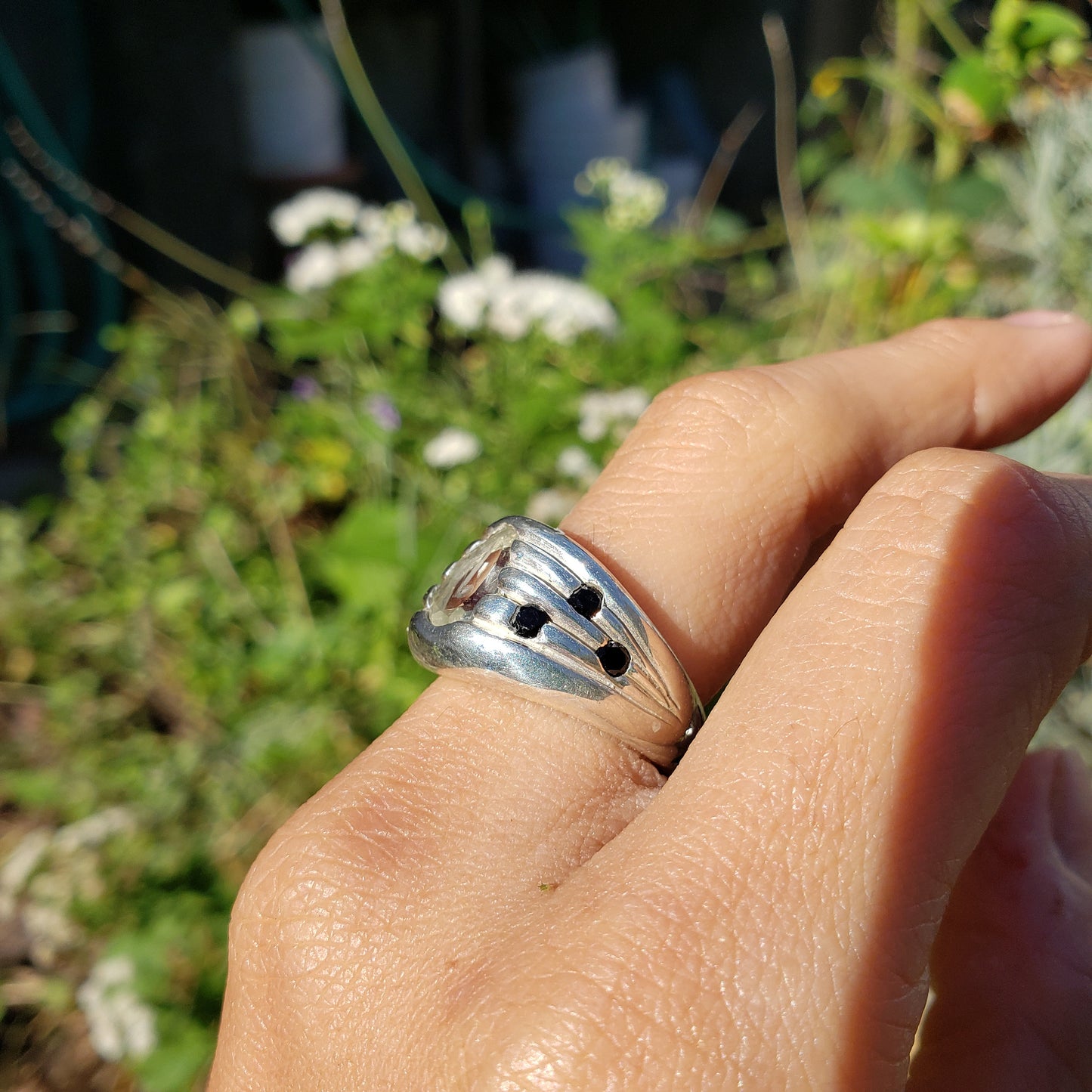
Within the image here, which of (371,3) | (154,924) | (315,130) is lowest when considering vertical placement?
(154,924)

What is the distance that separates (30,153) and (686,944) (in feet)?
9.49

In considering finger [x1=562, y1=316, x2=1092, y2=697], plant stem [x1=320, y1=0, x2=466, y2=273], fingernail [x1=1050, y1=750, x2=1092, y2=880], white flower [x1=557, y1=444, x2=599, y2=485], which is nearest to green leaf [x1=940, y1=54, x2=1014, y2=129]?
finger [x1=562, y1=316, x2=1092, y2=697]

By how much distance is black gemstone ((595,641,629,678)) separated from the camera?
0.81 metres

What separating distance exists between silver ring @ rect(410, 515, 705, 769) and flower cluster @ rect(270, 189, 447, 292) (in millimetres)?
1616

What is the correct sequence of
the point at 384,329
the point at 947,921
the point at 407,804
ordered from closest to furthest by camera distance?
the point at 407,804
the point at 947,921
the point at 384,329

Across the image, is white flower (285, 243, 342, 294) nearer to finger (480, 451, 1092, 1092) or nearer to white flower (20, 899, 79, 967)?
white flower (20, 899, 79, 967)

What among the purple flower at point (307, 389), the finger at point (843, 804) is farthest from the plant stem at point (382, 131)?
the finger at point (843, 804)

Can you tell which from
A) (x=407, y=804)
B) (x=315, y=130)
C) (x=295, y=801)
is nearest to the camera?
(x=407, y=804)

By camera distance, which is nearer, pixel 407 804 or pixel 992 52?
pixel 407 804

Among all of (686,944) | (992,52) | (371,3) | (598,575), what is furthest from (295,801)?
(371,3)

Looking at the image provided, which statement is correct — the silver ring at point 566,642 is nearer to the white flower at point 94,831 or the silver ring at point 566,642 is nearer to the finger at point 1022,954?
the finger at point 1022,954

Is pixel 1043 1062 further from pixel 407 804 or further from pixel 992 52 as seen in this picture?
pixel 992 52

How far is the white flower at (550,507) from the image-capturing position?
177cm

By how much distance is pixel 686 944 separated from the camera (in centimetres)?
64
